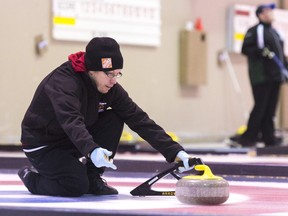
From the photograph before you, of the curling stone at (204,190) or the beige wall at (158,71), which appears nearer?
the curling stone at (204,190)

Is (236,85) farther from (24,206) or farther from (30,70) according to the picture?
(24,206)

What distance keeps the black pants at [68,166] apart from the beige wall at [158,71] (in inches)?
159

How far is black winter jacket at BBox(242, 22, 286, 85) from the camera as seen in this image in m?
8.10

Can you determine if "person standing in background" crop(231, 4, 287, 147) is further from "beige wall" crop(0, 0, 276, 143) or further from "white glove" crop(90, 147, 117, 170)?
"white glove" crop(90, 147, 117, 170)

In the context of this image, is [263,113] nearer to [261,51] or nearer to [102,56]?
[261,51]

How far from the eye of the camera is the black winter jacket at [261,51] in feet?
26.6

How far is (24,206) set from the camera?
3.01m

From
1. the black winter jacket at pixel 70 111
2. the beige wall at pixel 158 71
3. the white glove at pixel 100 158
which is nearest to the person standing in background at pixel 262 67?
the beige wall at pixel 158 71

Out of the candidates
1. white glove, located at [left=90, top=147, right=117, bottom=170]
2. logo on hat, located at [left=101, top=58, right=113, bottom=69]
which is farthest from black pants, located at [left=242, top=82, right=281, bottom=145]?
white glove, located at [left=90, top=147, right=117, bottom=170]

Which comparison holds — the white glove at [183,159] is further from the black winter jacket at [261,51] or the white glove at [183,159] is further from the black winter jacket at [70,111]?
the black winter jacket at [261,51]

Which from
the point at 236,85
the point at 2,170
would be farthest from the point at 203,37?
the point at 2,170

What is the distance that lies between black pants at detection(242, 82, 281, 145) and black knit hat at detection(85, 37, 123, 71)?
15.6 feet

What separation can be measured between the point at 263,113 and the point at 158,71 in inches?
67.3

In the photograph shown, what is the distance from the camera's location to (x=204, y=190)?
313 centimetres
